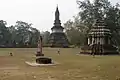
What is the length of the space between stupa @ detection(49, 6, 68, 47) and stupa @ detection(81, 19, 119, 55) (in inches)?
1181

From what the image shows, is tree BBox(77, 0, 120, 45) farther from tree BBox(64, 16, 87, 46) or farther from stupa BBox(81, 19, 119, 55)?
stupa BBox(81, 19, 119, 55)

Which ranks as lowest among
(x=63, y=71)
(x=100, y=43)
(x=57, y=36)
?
(x=63, y=71)

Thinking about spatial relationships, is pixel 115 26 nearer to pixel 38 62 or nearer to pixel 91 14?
pixel 91 14

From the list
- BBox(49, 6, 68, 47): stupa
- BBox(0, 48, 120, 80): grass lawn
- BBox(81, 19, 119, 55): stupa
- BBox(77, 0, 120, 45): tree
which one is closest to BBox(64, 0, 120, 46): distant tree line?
BBox(77, 0, 120, 45): tree

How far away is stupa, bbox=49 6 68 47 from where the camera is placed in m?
79.7

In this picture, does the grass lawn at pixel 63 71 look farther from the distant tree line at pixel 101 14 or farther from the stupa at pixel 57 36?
Answer: the stupa at pixel 57 36

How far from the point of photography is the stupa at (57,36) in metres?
79.7

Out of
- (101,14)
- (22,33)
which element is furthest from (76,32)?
(22,33)

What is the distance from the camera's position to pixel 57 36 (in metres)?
82.9

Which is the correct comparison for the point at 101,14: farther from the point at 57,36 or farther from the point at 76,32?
the point at 57,36

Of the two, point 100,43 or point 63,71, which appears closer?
point 63,71

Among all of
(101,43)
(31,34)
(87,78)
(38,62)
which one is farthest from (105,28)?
(31,34)

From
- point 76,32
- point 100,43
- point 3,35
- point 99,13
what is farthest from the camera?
point 3,35

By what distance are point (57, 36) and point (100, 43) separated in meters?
36.6
